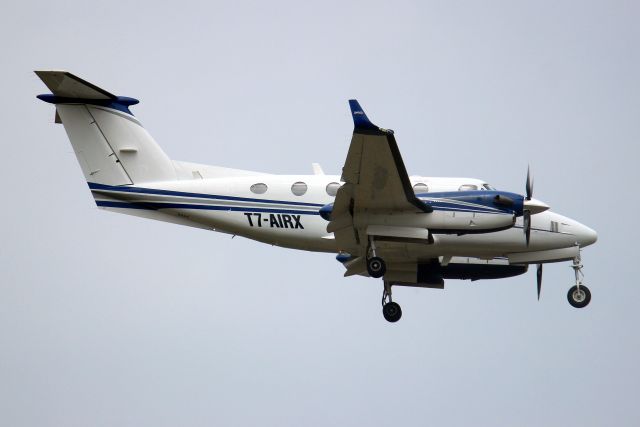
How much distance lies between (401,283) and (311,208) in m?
4.38

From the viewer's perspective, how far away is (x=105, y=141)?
98.7 ft

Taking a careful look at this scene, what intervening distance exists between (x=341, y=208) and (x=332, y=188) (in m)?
1.70

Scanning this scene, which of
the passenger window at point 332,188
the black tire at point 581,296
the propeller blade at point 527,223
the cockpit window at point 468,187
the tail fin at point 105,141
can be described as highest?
the tail fin at point 105,141

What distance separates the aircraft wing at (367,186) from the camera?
961 inches

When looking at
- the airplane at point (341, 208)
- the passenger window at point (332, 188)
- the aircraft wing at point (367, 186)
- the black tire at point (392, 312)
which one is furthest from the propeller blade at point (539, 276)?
the passenger window at point (332, 188)

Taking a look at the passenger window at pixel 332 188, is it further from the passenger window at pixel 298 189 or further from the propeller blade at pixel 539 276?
the propeller blade at pixel 539 276

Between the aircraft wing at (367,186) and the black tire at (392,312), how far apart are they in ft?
9.69

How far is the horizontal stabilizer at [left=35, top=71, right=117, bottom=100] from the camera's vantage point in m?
28.7

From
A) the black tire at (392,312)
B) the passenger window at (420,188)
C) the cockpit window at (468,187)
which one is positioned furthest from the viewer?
the black tire at (392,312)

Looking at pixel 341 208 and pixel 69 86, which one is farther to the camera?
pixel 69 86

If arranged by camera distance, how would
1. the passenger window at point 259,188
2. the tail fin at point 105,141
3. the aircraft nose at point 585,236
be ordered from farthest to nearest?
the tail fin at point 105,141 < the aircraft nose at point 585,236 < the passenger window at point 259,188

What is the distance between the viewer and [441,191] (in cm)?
2838

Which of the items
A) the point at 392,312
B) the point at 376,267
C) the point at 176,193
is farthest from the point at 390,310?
the point at 176,193

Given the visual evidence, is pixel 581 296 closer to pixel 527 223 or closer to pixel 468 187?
pixel 527 223
